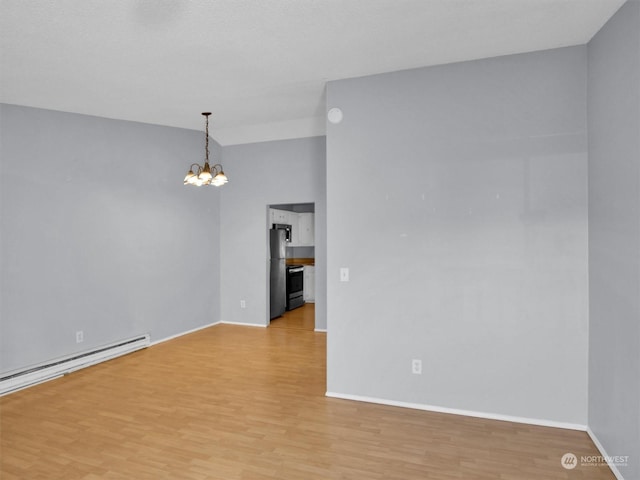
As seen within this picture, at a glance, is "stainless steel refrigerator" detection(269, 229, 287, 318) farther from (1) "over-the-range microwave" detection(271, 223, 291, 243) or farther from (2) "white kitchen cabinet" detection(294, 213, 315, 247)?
(2) "white kitchen cabinet" detection(294, 213, 315, 247)

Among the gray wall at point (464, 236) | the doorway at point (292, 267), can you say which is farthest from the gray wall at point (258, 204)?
the gray wall at point (464, 236)

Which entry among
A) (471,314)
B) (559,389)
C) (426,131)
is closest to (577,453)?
(559,389)

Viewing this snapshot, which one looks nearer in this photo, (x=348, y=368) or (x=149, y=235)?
(x=348, y=368)

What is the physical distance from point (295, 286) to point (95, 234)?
3858 millimetres

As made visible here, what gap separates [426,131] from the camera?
3.08 metres

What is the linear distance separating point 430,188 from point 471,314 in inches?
43.0

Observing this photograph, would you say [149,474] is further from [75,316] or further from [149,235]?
[149,235]

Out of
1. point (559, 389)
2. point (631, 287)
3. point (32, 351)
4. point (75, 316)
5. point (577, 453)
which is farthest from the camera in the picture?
point (75, 316)

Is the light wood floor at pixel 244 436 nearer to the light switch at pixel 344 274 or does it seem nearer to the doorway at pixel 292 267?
the light switch at pixel 344 274

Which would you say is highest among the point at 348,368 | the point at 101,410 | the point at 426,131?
the point at 426,131

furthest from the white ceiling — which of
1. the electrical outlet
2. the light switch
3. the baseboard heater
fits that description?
the baseboard heater

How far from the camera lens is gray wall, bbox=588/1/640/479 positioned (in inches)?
79.7

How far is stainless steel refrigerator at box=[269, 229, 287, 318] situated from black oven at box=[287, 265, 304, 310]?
338mm

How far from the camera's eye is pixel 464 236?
2.97 metres
